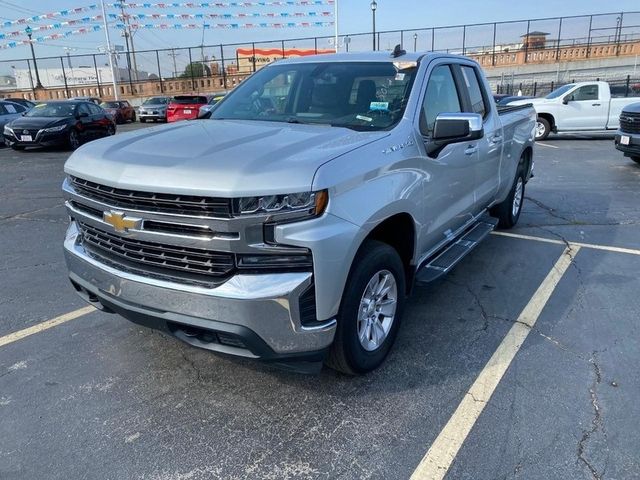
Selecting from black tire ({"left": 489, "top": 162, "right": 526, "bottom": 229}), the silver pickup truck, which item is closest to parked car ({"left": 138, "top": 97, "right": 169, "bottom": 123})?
black tire ({"left": 489, "top": 162, "right": 526, "bottom": 229})

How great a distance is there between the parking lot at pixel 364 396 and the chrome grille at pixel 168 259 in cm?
85

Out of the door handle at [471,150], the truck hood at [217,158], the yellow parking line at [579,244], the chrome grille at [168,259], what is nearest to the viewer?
the truck hood at [217,158]

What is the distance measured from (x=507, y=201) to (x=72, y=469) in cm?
539

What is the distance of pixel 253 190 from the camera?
2.42 m

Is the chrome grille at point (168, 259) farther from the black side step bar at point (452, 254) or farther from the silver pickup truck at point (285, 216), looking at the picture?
the black side step bar at point (452, 254)

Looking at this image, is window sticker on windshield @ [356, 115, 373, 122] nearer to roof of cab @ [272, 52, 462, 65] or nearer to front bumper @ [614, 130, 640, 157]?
roof of cab @ [272, 52, 462, 65]

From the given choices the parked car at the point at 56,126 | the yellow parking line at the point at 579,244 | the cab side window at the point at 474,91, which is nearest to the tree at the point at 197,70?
the parked car at the point at 56,126

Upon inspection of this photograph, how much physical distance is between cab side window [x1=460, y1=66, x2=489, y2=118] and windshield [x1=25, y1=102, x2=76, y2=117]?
47.5 ft

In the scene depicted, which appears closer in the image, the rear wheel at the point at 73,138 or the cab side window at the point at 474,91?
the cab side window at the point at 474,91

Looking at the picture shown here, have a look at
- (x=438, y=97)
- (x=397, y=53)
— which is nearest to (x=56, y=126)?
(x=397, y=53)

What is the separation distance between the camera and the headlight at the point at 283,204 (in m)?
2.46

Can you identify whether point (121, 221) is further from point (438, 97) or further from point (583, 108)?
point (583, 108)

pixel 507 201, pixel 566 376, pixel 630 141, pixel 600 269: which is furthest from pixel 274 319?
pixel 630 141

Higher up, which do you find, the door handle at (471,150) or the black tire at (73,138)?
the door handle at (471,150)
